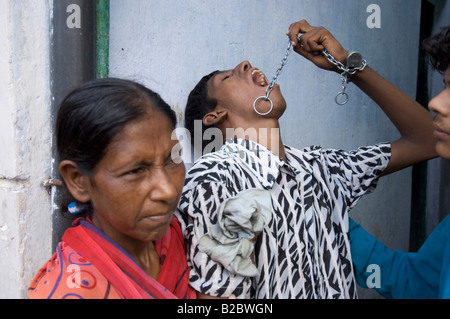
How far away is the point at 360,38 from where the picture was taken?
10.3 ft

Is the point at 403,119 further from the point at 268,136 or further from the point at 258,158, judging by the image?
the point at 258,158

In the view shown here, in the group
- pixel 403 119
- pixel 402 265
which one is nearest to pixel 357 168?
pixel 403 119

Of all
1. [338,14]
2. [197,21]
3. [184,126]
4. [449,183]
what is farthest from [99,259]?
[449,183]

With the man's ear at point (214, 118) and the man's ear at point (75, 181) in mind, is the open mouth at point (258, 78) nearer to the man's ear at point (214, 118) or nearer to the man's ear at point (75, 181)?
the man's ear at point (214, 118)

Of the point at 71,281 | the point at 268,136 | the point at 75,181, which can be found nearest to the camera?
the point at 71,281

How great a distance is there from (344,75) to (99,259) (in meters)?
1.36

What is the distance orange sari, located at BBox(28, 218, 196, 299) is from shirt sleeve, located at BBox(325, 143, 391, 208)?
0.96 metres

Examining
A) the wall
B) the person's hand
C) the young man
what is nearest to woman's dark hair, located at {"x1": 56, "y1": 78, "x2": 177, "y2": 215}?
the wall

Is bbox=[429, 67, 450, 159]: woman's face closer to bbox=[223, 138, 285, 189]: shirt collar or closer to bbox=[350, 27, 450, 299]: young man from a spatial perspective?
bbox=[350, 27, 450, 299]: young man

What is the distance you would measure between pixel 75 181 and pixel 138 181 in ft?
0.61

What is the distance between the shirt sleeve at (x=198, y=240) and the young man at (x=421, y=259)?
70cm

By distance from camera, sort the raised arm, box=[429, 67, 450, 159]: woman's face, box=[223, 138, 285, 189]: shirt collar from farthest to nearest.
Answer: the raised arm
box=[223, 138, 285, 189]: shirt collar
box=[429, 67, 450, 159]: woman's face

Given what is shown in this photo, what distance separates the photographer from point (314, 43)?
1.84m

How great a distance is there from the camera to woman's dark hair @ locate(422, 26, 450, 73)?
1.52m
